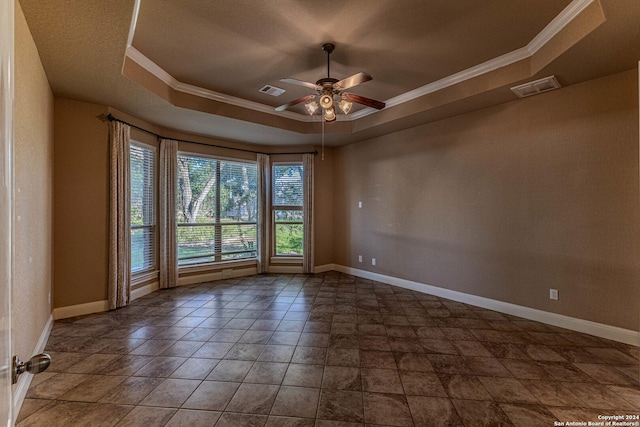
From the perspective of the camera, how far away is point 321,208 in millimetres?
6262

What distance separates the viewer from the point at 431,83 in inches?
153

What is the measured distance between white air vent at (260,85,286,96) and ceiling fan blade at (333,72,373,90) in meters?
1.37

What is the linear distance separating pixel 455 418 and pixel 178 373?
213 cm

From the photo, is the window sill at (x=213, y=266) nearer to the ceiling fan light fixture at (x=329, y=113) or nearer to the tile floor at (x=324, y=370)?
the tile floor at (x=324, y=370)

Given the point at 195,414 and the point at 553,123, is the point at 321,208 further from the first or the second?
the point at 195,414

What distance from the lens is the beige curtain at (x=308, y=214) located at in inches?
237

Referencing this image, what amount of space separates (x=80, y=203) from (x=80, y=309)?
53.8 inches

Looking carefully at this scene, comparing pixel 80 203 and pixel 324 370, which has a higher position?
pixel 80 203

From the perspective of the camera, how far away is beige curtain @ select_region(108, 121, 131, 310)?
12.7ft

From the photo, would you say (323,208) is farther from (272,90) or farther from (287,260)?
(272,90)

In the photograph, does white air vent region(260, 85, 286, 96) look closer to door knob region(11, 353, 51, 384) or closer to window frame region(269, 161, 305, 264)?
window frame region(269, 161, 305, 264)

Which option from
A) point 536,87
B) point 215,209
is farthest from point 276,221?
point 536,87

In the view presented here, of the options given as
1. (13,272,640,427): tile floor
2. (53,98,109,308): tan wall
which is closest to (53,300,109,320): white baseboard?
(53,98,109,308): tan wall

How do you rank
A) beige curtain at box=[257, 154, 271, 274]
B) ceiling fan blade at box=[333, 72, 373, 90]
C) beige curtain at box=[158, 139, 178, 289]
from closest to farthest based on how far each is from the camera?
ceiling fan blade at box=[333, 72, 373, 90]
beige curtain at box=[158, 139, 178, 289]
beige curtain at box=[257, 154, 271, 274]
